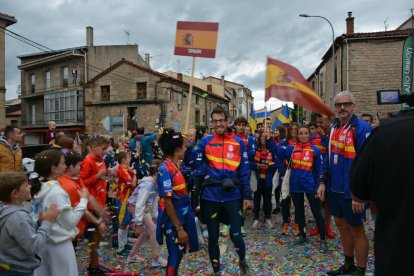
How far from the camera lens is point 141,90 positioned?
31.5 m

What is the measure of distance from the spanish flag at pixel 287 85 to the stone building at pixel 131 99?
2538 centimetres

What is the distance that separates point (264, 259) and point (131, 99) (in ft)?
92.0

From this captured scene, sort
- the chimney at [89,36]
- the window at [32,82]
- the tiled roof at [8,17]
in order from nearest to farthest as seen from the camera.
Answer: the tiled roof at [8,17], the chimney at [89,36], the window at [32,82]

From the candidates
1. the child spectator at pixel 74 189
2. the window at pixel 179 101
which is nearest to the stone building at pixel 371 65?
the window at pixel 179 101

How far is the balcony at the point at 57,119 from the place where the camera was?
113ft

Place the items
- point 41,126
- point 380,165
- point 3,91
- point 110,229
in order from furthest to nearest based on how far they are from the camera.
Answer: point 41,126, point 3,91, point 110,229, point 380,165

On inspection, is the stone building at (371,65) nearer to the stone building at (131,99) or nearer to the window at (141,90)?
the stone building at (131,99)

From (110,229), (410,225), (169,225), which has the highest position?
(410,225)

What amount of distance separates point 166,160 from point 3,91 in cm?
2497

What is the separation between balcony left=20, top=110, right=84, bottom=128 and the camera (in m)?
34.6

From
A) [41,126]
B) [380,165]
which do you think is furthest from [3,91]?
[380,165]

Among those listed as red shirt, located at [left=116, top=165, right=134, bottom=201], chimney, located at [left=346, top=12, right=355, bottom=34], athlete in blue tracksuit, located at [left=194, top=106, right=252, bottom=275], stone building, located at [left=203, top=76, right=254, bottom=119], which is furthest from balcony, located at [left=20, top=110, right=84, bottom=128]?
athlete in blue tracksuit, located at [left=194, top=106, right=252, bottom=275]

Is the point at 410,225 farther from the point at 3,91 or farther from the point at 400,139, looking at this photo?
the point at 3,91

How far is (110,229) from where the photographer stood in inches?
279
